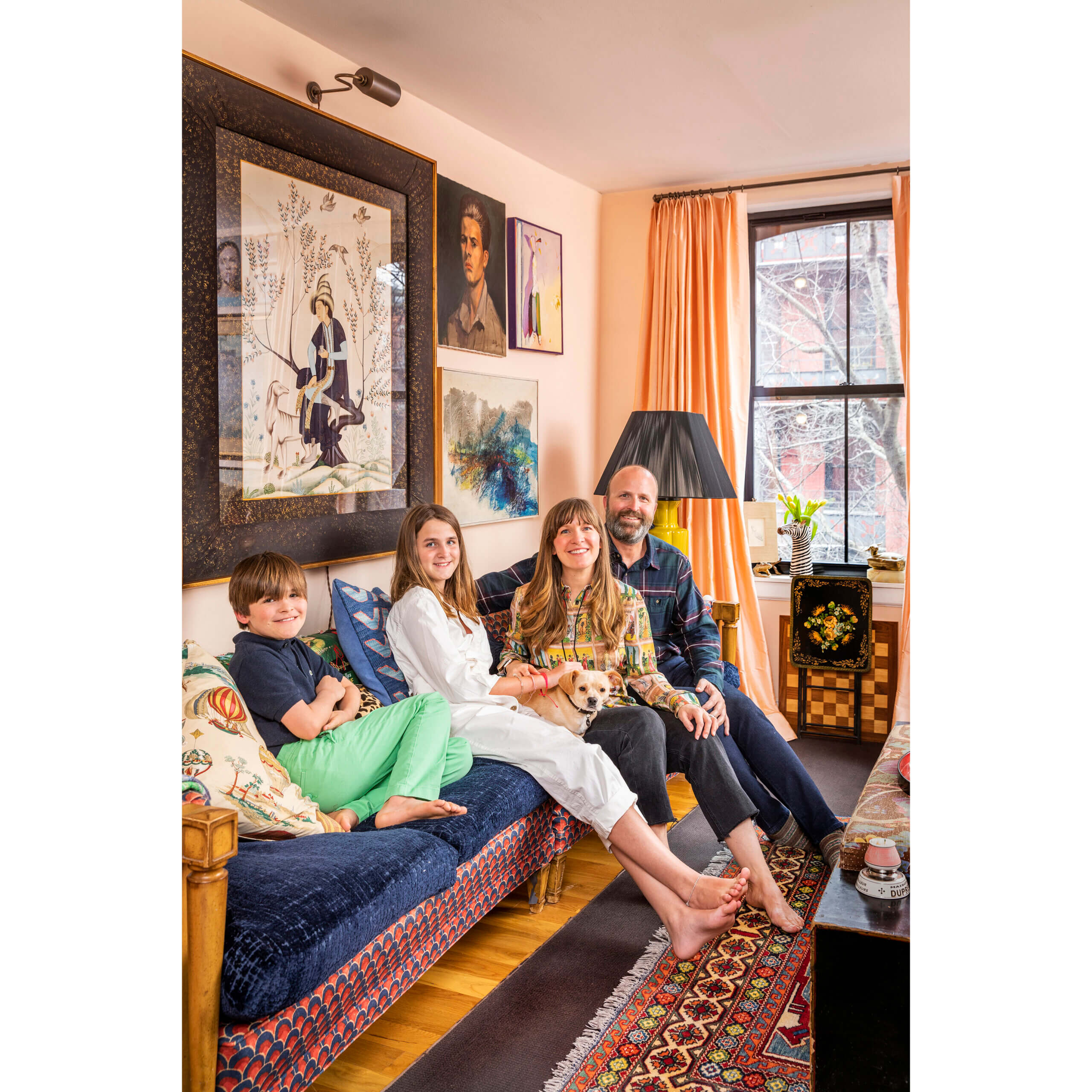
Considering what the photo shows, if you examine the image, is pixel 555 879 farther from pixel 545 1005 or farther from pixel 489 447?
pixel 489 447

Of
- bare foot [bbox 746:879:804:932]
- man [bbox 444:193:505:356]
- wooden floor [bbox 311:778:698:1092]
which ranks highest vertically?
man [bbox 444:193:505:356]

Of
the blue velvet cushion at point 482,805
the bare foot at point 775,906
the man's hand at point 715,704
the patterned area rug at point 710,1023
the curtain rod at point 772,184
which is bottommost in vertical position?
the patterned area rug at point 710,1023

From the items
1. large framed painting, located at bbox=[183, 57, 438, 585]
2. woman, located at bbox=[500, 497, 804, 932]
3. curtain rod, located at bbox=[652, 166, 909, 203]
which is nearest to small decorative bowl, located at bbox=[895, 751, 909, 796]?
woman, located at bbox=[500, 497, 804, 932]

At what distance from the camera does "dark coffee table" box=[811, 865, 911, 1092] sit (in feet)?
4.83

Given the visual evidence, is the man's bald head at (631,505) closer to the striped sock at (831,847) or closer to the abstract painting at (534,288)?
the abstract painting at (534,288)

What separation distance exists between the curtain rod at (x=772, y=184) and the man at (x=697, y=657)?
1.56m

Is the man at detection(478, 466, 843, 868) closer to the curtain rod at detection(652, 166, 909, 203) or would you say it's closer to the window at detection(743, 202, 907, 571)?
the window at detection(743, 202, 907, 571)

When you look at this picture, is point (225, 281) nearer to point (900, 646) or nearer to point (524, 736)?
point (524, 736)

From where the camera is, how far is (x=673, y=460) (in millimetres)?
3988

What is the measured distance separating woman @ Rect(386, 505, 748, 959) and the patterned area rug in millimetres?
90

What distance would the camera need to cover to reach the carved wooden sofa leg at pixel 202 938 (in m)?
1.35

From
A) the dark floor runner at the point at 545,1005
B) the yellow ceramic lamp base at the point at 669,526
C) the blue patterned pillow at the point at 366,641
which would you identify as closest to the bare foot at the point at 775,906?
the dark floor runner at the point at 545,1005

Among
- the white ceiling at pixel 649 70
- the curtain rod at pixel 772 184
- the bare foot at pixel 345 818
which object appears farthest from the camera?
the curtain rod at pixel 772 184

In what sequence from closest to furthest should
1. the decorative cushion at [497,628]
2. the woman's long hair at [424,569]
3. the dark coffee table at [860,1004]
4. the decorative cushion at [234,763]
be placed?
the dark coffee table at [860,1004]
the decorative cushion at [234,763]
the woman's long hair at [424,569]
the decorative cushion at [497,628]
